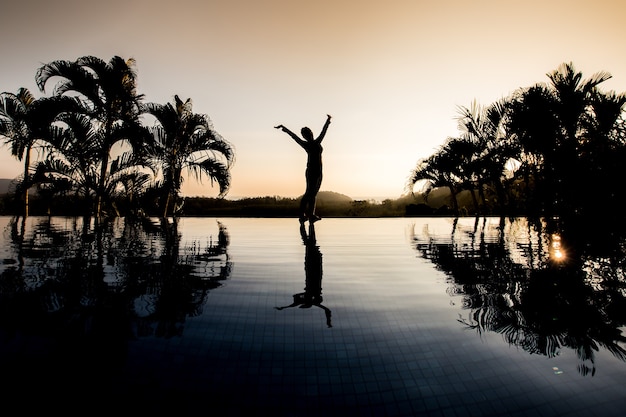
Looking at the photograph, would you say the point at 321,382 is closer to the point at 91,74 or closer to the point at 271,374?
the point at 271,374

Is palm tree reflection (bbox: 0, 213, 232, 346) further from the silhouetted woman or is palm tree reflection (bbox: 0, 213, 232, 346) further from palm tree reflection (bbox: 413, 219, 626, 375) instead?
the silhouetted woman

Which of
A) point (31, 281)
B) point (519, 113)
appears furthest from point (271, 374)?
point (519, 113)

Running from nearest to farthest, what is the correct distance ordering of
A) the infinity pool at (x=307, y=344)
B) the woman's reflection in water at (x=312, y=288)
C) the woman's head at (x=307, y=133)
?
the infinity pool at (x=307, y=344) < the woman's reflection in water at (x=312, y=288) < the woman's head at (x=307, y=133)

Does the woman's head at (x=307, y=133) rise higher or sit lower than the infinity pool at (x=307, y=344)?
higher

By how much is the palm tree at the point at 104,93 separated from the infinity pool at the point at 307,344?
28.6ft

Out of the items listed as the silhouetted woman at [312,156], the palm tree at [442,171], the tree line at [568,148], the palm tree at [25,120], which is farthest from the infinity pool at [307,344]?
the palm tree at [442,171]

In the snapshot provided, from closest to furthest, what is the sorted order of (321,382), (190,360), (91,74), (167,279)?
(321,382)
(190,360)
(167,279)
(91,74)

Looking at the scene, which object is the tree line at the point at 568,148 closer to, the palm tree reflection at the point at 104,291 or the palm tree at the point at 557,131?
the palm tree at the point at 557,131

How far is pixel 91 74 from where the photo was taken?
11.1 m

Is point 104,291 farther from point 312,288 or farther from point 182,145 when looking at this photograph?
point 182,145

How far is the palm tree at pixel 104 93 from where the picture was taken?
10.9 meters

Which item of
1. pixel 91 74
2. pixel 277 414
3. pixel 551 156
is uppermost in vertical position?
pixel 91 74

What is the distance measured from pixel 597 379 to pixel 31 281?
384 cm

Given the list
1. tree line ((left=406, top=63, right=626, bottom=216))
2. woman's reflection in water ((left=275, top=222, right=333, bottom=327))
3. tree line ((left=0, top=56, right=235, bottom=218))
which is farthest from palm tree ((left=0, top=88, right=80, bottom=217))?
tree line ((left=406, top=63, right=626, bottom=216))
